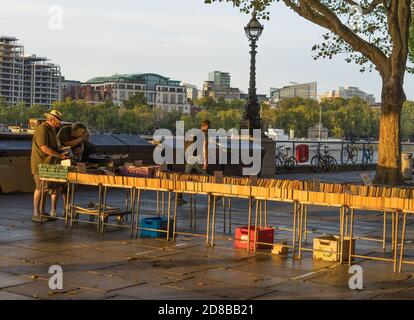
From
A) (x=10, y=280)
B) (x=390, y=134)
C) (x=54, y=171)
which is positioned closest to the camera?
(x=10, y=280)

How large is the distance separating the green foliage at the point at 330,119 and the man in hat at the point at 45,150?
97258 millimetres

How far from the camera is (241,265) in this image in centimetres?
896

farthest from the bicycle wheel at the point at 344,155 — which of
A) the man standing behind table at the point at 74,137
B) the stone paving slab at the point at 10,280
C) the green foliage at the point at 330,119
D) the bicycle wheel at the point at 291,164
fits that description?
the green foliage at the point at 330,119

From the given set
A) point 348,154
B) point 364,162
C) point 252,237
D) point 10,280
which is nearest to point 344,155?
point 348,154

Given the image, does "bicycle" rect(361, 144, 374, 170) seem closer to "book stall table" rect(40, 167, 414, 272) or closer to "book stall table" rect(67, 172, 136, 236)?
"book stall table" rect(40, 167, 414, 272)

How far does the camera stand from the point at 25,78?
187 metres

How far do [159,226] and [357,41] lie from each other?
1113cm

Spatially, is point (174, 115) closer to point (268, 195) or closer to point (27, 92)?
point (27, 92)

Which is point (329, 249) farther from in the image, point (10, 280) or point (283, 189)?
point (10, 280)

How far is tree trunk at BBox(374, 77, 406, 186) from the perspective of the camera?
20094mm

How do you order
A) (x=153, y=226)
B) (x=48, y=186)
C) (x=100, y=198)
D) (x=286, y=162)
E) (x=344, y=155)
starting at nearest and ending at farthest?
(x=153, y=226)
(x=100, y=198)
(x=48, y=186)
(x=286, y=162)
(x=344, y=155)

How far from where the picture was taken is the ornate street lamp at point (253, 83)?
23.9 meters

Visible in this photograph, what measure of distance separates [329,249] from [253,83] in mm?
16485
